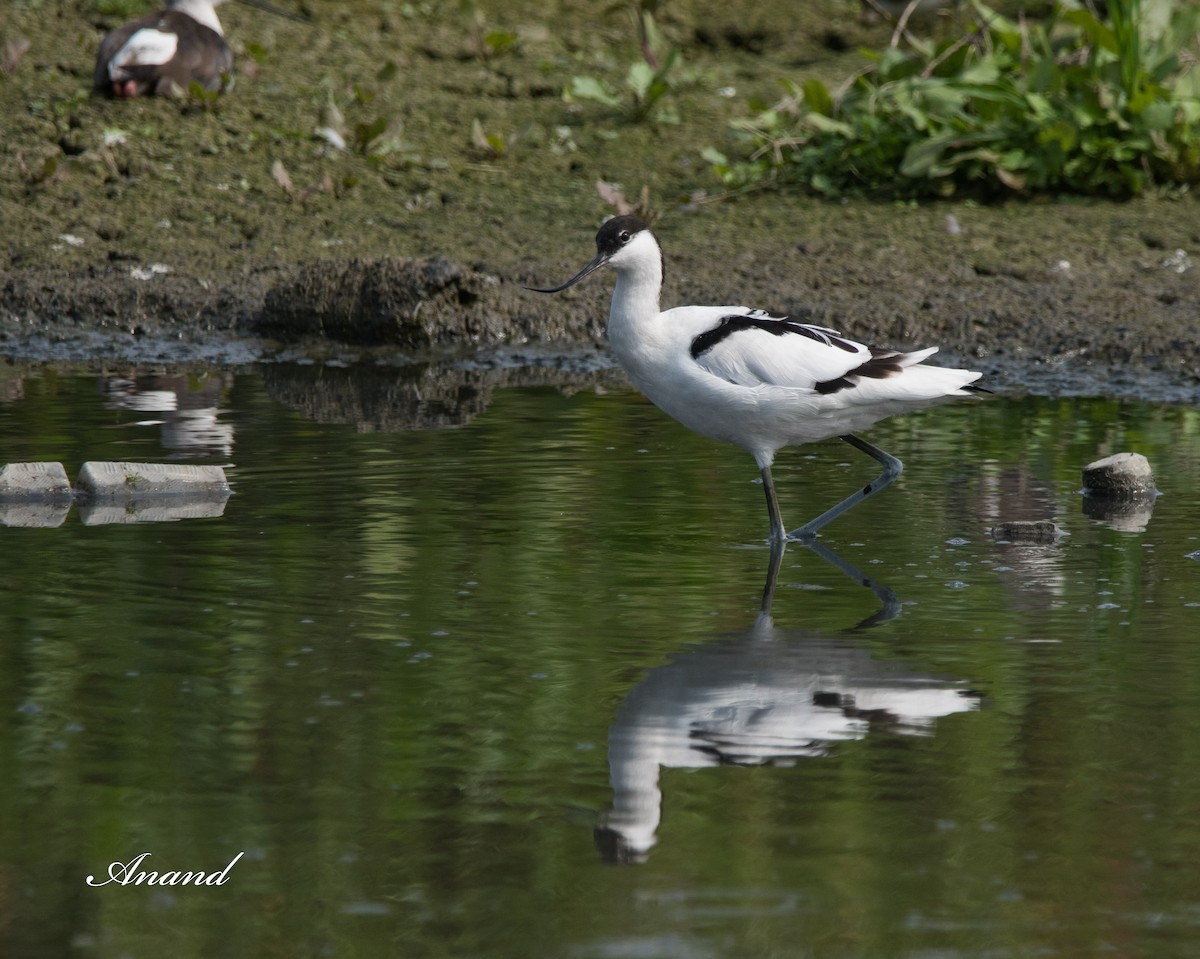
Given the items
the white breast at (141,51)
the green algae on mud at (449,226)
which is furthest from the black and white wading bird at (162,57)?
the green algae on mud at (449,226)

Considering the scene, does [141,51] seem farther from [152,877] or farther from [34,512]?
[152,877]

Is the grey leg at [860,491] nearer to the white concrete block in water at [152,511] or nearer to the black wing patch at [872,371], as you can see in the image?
the black wing patch at [872,371]

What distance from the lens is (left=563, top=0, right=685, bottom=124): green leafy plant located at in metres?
12.4

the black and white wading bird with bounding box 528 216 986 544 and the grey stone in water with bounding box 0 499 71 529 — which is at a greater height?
the black and white wading bird with bounding box 528 216 986 544

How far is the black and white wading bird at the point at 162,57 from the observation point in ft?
39.2

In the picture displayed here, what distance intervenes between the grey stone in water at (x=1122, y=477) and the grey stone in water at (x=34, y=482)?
11.7 ft

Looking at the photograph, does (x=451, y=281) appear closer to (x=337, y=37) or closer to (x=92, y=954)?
(x=337, y=37)

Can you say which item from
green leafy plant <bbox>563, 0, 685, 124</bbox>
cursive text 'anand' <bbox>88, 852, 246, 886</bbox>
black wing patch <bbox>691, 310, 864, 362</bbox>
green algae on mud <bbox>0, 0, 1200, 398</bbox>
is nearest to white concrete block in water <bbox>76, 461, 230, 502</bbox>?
black wing patch <bbox>691, 310, 864, 362</bbox>

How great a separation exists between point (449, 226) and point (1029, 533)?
5.82 metres

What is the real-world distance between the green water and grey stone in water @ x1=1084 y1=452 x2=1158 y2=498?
10cm

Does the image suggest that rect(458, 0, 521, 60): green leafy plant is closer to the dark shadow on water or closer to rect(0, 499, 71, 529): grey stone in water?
the dark shadow on water

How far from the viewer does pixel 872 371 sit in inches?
244

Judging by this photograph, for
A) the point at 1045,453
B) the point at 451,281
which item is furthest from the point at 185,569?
the point at 451,281

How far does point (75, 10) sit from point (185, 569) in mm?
9199
